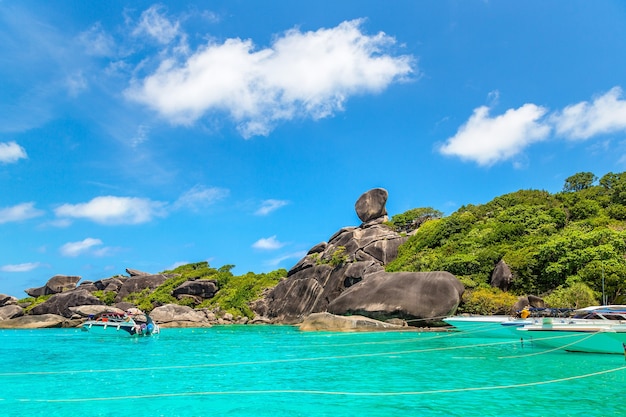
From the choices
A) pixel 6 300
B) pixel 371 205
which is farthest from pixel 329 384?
pixel 6 300

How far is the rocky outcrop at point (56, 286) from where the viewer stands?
210ft

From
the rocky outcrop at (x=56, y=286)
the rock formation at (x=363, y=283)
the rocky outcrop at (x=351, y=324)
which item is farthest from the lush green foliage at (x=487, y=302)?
the rocky outcrop at (x=56, y=286)

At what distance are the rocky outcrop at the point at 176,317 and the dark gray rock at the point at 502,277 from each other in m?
27.2

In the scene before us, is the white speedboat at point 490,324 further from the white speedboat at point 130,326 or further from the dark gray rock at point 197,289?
the dark gray rock at point 197,289

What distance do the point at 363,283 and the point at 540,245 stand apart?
14.0 m

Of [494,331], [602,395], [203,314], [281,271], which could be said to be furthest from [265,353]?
[281,271]

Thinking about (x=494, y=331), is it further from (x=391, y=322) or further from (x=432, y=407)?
(x=432, y=407)

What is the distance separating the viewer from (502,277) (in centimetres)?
3338

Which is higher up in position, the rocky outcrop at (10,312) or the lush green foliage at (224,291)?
the lush green foliage at (224,291)

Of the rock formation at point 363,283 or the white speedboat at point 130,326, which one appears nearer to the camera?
the rock formation at point 363,283

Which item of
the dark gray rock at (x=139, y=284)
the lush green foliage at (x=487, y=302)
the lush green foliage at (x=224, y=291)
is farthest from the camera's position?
the dark gray rock at (x=139, y=284)

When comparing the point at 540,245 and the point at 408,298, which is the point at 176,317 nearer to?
the point at 408,298

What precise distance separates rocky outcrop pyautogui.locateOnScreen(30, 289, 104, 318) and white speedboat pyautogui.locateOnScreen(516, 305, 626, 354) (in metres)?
48.2

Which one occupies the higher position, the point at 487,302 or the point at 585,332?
the point at 487,302
